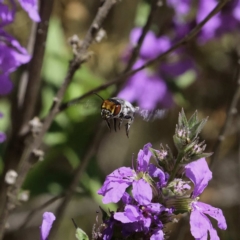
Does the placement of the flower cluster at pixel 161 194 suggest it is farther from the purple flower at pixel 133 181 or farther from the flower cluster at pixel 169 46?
the flower cluster at pixel 169 46

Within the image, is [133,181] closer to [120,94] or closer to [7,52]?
[7,52]

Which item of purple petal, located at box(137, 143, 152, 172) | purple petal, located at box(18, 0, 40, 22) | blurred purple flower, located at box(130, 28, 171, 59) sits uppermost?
blurred purple flower, located at box(130, 28, 171, 59)

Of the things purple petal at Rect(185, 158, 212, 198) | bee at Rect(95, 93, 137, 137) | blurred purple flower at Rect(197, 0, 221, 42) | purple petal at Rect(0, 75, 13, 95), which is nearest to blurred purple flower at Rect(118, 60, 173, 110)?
blurred purple flower at Rect(197, 0, 221, 42)

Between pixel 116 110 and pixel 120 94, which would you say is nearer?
pixel 116 110

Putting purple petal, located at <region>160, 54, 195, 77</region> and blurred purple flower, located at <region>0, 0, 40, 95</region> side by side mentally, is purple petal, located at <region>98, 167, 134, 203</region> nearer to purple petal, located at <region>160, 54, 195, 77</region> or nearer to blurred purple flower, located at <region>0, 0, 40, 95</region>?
blurred purple flower, located at <region>0, 0, 40, 95</region>

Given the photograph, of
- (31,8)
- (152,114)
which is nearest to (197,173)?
(152,114)

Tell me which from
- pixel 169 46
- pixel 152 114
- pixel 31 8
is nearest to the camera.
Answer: pixel 152 114

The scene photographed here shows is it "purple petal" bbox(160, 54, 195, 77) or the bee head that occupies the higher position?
"purple petal" bbox(160, 54, 195, 77)

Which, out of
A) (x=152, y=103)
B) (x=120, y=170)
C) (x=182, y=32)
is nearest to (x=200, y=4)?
(x=182, y=32)
